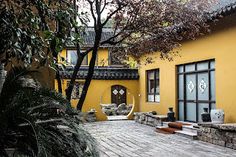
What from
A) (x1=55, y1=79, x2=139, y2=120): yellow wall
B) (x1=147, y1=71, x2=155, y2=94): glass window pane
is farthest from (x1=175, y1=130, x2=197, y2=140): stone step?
(x1=55, y1=79, x2=139, y2=120): yellow wall

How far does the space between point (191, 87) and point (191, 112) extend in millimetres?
875

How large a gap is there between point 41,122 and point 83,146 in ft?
1.53

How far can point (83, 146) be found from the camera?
11.6 feet

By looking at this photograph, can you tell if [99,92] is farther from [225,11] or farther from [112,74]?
[225,11]

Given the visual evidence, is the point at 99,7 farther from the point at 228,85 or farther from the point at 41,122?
the point at 228,85

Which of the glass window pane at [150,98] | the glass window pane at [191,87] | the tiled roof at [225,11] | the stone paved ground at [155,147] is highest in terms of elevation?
the tiled roof at [225,11]

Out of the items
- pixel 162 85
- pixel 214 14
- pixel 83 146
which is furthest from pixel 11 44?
pixel 162 85

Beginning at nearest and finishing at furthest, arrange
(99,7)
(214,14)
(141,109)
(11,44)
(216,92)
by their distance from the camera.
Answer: (11,44) < (99,7) < (214,14) < (216,92) < (141,109)

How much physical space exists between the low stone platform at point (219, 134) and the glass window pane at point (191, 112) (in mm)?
2251

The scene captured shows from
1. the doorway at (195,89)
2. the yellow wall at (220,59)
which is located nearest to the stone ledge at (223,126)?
the yellow wall at (220,59)

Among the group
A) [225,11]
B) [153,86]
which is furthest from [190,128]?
[153,86]

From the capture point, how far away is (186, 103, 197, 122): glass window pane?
12742 millimetres

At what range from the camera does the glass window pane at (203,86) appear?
473 inches

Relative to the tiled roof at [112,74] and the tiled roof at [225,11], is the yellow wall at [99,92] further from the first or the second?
the tiled roof at [225,11]
